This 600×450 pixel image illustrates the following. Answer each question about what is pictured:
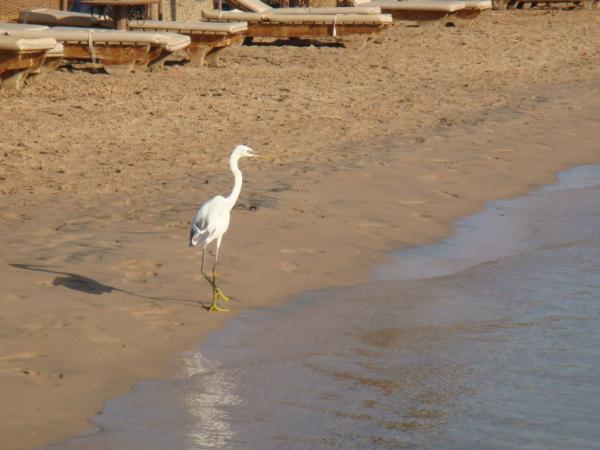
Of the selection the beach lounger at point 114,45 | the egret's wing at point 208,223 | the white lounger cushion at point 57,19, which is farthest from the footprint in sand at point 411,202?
the white lounger cushion at point 57,19

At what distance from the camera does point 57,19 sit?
1898cm

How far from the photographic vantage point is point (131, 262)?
8.96 meters

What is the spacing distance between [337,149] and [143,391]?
727 cm

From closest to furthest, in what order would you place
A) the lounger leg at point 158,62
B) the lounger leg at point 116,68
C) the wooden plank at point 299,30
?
the lounger leg at point 116,68 → the lounger leg at point 158,62 → the wooden plank at point 299,30

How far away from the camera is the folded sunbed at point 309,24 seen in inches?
850

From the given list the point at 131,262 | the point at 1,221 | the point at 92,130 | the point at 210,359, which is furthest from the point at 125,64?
the point at 210,359

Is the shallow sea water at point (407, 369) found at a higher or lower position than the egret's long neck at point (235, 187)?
lower

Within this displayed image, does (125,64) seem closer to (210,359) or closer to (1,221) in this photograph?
(1,221)

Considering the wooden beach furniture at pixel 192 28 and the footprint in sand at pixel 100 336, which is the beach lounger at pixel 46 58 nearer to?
the wooden beach furniture at pixel 192 28

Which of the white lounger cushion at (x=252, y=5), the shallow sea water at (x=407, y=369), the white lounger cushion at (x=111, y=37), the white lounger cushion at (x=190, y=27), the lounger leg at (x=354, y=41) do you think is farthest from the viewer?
the white lounger cushion at (x=252, y=5)

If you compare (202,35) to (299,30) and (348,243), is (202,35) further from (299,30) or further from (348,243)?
(348,243)

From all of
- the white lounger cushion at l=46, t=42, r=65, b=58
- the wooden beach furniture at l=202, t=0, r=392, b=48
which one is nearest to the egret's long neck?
the white lounger cushion at l=46, t=42, r=65, b=58

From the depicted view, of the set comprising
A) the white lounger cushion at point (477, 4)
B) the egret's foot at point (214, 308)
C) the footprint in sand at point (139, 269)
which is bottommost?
the egret's foot at point (214, 308)

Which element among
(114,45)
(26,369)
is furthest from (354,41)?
(26,369)
